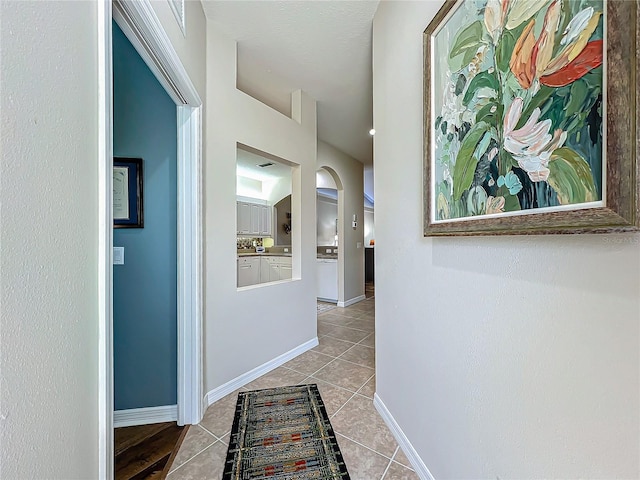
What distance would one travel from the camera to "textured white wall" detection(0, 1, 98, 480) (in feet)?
1.68

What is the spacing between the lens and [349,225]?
510cm

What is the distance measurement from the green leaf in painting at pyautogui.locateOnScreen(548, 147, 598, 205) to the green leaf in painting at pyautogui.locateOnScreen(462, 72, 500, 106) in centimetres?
33

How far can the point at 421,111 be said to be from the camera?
52.7 inches

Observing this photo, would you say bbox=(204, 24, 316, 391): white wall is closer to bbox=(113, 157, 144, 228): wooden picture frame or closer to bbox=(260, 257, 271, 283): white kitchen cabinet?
bbox=(113, 157, 144, 228): wooden picture frame

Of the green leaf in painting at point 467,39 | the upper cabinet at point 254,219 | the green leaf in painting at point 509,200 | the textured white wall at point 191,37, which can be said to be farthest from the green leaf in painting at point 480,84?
the upper cabinet at point 254,219

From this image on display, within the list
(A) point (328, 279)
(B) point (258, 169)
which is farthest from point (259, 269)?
(B) point (258, 169)

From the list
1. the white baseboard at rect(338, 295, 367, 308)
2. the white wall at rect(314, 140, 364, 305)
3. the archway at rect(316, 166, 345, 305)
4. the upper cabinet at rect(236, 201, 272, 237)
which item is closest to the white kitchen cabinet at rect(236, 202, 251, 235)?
the upper cabinet at rect(236, 201, 272, 237)

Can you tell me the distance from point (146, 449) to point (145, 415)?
0.30 m

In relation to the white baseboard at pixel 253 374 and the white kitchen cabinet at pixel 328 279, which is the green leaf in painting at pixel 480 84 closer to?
the white baseboard at pixel 253 374

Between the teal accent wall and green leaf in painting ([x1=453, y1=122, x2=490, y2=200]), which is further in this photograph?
the teal accent wall

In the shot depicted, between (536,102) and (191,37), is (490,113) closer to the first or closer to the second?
(536,102)

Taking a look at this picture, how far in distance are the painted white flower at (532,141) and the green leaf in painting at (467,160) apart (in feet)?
0.37

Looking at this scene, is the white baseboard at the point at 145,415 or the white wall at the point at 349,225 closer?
the white baseboard at the point at 145,415

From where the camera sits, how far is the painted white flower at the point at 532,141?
678mm
